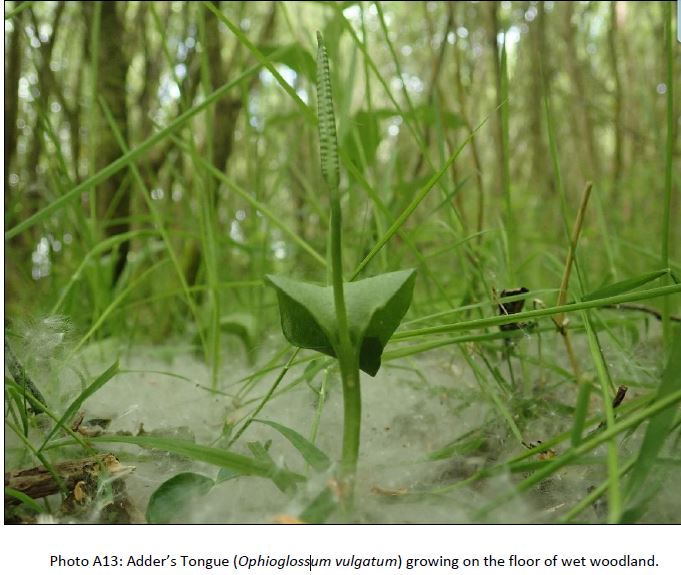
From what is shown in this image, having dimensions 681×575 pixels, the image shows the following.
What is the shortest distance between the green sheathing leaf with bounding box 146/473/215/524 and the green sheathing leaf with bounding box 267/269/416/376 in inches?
3.8

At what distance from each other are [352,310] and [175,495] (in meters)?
0.14

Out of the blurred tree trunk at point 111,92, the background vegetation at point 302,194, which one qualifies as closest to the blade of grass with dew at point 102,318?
the background vegetation at point 302,194

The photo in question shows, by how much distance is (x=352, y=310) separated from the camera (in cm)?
32

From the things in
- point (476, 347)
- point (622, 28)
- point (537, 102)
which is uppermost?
point (622, 28)

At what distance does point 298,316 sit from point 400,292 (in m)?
0.05

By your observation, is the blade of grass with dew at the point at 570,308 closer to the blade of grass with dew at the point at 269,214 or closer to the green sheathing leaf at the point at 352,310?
the green sheathing leaf at the point at 352,310

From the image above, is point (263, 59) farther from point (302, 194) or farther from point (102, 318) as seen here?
point (302, 194)

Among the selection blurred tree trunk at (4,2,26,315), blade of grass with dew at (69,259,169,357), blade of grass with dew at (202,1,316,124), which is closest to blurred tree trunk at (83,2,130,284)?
blurred tree trunk at (4,2,26,315)

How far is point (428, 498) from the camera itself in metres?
0.34

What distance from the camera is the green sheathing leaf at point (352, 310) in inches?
12.2

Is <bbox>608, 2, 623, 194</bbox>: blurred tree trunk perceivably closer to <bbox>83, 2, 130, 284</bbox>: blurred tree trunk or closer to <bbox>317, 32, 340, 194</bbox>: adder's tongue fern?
<bbox>83, 2, 130, 284</bbox>: blurred tree trunk
